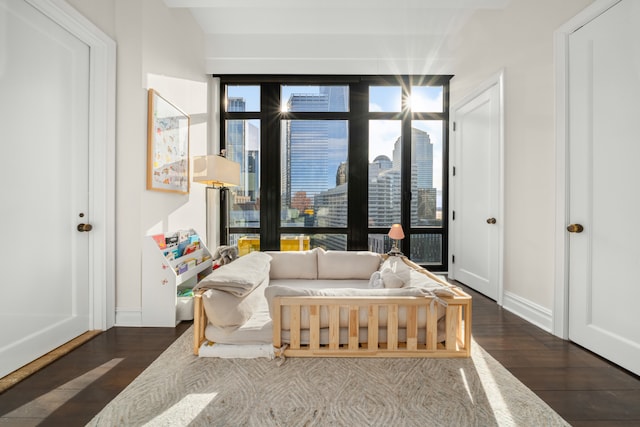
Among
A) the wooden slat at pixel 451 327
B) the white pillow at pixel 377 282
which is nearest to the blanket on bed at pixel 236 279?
the white pillow at pixel 377 282

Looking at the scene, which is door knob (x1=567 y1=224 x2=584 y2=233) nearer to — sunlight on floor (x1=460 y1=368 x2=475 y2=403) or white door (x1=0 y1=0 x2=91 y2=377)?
sunlight on floor (x1=460 y1=368 x2=475 y2=403)

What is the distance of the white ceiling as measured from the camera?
321 centimetres

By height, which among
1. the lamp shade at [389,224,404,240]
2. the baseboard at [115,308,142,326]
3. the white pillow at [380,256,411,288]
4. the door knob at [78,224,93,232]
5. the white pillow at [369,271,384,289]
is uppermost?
Answer: the door knob at [78,224,93,232]

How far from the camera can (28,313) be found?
68.2 inches

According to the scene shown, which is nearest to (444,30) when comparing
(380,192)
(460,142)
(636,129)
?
(460,142)

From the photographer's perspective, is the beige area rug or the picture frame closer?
the beige area rug

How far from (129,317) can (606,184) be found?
145 inches

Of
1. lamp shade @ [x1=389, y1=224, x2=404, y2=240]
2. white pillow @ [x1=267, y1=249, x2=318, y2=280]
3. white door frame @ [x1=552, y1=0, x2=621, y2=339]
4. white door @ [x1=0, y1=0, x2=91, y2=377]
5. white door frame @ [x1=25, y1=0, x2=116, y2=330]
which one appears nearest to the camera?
white door @ [x1=0, y1=0, x2=91, y2=377]

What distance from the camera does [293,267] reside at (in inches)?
111

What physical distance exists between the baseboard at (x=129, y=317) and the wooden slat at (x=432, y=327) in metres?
2.27

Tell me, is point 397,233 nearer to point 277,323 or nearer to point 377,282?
point 377,282

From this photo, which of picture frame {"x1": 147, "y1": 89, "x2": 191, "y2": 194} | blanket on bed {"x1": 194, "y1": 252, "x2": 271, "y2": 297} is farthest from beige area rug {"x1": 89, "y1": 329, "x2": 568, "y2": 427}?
picture frame {"x1": 147, "y1": 89, "x2": 191, "y2": 194}

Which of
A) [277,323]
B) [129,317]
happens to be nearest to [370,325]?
[277,323]

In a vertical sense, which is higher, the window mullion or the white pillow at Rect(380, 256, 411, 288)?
the window mullion
